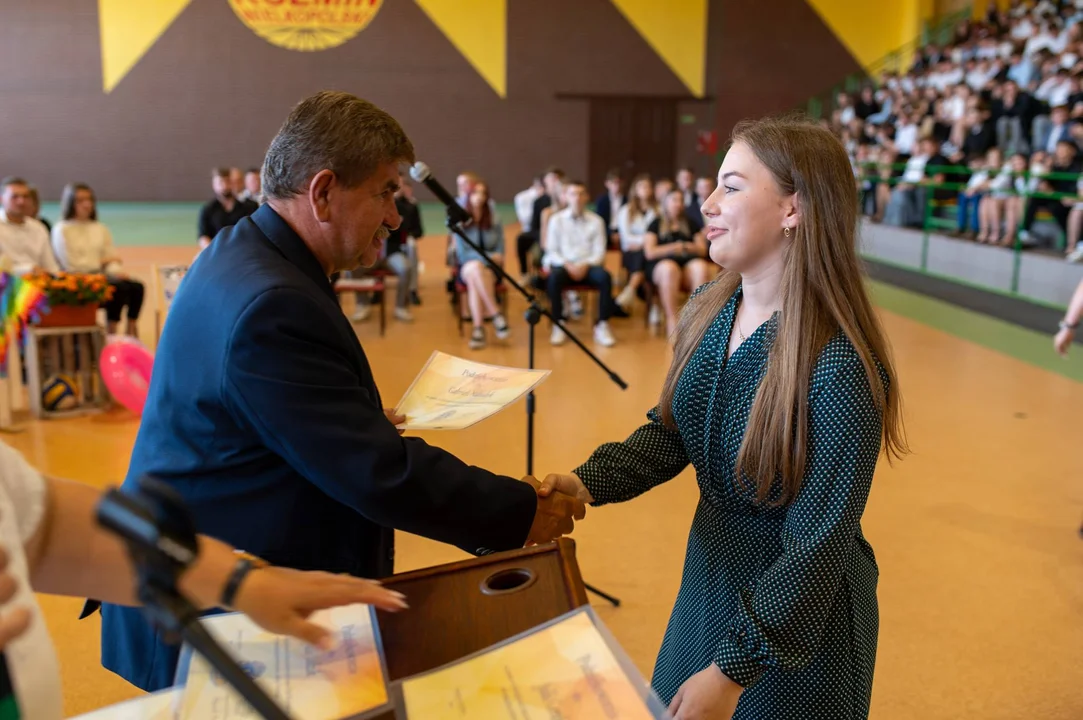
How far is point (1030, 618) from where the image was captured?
3016mm

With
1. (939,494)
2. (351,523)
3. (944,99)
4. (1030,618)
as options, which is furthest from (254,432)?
(944,99)

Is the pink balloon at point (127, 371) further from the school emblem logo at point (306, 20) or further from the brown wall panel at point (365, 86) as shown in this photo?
the school emblem logo at point (306, 20)

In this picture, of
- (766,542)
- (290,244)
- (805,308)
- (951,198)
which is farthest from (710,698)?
(951,198)

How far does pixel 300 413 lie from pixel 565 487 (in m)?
0.52

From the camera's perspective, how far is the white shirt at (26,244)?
637cm

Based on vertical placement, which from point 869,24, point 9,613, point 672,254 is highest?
point 869,24

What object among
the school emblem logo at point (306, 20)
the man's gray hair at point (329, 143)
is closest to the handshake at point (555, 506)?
the man's gray hair at point (329, 143)

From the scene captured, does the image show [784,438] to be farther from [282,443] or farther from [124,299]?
[124,299]

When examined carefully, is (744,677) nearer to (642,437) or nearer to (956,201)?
(642,437)

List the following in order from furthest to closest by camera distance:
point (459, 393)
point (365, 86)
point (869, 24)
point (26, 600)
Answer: point (869, 24) → point (365, 86) → point (459, 393) → point (26, 600)

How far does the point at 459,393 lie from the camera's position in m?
1.95

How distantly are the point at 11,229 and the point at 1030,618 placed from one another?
259 inches

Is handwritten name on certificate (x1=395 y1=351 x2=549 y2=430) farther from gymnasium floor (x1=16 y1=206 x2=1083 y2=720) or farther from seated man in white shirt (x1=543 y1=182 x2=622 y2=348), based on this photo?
seated man in white shirt (x1=543 y1=182 x2=622 y2=348)

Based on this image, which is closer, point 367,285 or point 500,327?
point 500,327
